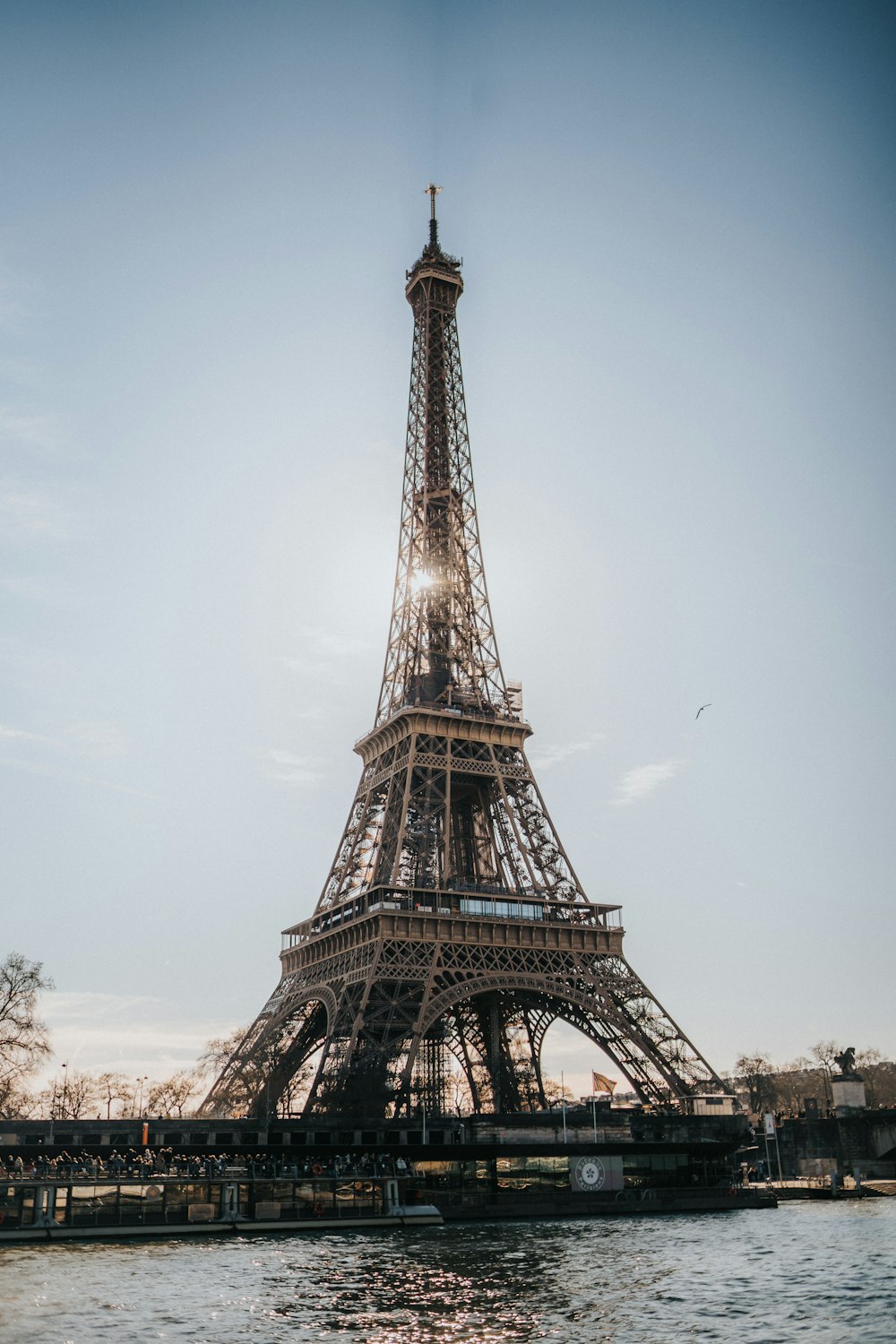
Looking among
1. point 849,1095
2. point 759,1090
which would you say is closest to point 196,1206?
point 849,1095

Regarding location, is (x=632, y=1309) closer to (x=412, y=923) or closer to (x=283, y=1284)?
(x=283, y=1284)

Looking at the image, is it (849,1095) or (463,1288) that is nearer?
(463,1288)

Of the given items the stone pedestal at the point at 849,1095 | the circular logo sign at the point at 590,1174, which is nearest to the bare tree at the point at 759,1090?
the stone pedestal at the point at 849,1095

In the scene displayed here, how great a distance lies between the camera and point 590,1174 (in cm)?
6075

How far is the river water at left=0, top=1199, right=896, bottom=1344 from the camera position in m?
27.6

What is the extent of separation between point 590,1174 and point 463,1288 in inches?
1173

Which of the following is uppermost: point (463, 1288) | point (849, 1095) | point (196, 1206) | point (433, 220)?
point (433, 220)

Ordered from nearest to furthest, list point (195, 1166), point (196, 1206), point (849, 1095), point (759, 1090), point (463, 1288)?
point (463, 1288) < point (196, 1206) < point (195, 1166) < point (849, 1095) < point (759, 1090)

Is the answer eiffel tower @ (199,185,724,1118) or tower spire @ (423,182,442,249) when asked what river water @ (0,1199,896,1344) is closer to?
eiffel tower @ (199,185,724,1118)

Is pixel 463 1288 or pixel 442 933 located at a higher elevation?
pixel 442 933

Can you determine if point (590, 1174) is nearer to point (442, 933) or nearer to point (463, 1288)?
point (442, 933)

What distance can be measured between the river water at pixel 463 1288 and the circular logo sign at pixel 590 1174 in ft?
33.8

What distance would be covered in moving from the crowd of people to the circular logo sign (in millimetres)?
9110

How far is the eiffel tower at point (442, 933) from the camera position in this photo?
221 feet
